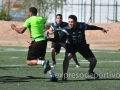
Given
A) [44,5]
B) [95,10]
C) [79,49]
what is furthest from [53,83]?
[95,10]

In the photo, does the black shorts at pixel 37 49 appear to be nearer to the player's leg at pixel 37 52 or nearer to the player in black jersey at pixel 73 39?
the player's leg at pixel 37 52

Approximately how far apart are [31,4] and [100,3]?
28.0 ft

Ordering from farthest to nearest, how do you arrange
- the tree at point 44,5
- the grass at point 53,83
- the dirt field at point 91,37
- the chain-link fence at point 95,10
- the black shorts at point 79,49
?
the chain-link fence at point 95,10
the tree at point 44,5
the dirt field at point 91,37
the black shorts at point 79,49
the grass at point 53,83

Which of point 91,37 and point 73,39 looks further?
point 91,37

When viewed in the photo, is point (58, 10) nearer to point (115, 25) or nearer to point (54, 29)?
point (115, 25)

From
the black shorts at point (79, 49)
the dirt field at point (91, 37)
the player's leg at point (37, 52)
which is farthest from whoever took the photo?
the dirt field at point (91, 37)

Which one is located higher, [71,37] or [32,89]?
[71,37]

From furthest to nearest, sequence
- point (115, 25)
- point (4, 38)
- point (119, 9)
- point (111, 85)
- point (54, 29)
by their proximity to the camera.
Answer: point (119, 9) < point (115, 25) < point (4, 38) < point (54, 29) < point (111, 85)

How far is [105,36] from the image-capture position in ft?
131

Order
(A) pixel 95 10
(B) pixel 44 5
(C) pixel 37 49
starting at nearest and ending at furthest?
(C) pixel 37 49 → (B) pixel 44 5 → (A) pixel 95 10

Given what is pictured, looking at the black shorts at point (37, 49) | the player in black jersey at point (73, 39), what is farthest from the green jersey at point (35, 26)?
the player in black jersey at point (73, 39)

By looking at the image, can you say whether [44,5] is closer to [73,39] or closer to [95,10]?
[95,10]

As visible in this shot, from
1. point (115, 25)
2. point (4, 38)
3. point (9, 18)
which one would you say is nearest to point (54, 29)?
point (4, 38)

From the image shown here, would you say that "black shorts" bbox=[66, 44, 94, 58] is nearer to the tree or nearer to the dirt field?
the dirt field
